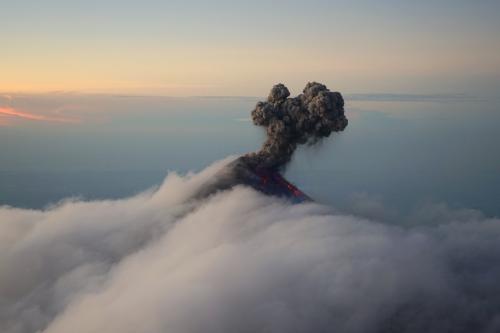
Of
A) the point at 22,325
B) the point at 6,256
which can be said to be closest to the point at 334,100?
the point at 22,325

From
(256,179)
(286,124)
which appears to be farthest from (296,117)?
(256,179)

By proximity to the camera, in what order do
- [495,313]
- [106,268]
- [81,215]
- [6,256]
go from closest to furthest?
[495,313]
[106,268]
[6,256]
[81,215]

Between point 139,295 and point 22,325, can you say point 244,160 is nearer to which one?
point 139,295

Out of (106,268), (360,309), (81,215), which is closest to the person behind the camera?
(360,309)

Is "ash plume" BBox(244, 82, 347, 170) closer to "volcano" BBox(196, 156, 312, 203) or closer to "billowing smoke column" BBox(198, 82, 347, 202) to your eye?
"billowing smoke column" BBox(198, 82, 347, 202)

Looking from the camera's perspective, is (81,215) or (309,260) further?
(81,215)

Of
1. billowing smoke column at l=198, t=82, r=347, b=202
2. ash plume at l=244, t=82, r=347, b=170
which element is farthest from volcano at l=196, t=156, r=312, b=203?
ash plume at l=244, t=82, r=347, b=170
